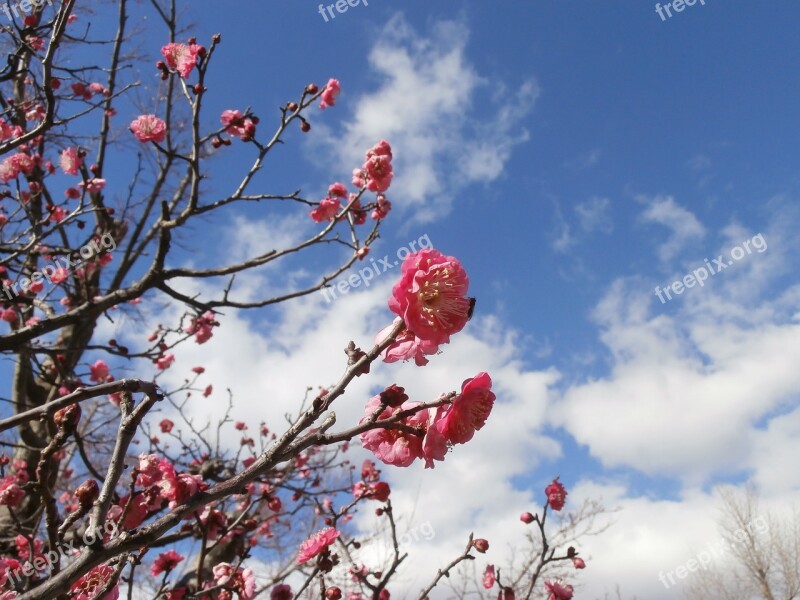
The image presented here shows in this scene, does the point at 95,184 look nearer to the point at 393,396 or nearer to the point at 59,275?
the point at 59,275

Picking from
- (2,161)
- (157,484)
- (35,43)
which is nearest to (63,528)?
(157,484)

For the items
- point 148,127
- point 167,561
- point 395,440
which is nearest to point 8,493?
point 167,561

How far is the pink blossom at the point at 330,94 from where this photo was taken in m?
4.45

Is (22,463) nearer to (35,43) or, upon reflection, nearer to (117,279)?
(117,279)

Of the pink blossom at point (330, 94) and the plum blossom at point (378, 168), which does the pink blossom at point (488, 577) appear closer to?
the plum blossom at point (378, 168)

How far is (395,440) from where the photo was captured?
1446 mm

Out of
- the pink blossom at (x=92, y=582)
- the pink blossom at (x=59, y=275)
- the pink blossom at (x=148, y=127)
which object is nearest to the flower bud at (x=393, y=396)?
the pink blossom at (x=92, y=582)

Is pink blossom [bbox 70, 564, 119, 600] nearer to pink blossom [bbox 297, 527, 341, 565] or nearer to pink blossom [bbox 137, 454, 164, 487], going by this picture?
pink blossom [bbox 137, 454, 164, 487]

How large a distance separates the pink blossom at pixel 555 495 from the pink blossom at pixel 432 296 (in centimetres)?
315

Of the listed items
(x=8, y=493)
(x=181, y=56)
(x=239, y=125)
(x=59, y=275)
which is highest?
(x=181, y=56)

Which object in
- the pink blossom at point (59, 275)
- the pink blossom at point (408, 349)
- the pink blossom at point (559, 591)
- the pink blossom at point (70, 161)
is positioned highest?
the pink blossom at point (70, 161)

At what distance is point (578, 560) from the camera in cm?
367

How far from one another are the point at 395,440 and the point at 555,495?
3040 millimetres

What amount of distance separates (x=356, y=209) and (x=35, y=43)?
3.33 metres
